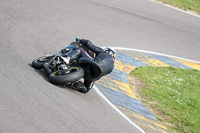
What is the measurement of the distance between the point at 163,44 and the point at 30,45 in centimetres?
699

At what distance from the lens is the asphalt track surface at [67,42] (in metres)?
6.07

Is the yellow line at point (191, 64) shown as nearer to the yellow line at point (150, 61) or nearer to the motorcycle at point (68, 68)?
the yellow line at point (150, 61)

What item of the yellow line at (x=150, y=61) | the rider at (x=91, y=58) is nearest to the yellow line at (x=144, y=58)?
the yellow line at (x=150, y=61)

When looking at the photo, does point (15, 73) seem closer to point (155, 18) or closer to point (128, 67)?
point (128, 67)

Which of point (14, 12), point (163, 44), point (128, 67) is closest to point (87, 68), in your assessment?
point (128, 67)

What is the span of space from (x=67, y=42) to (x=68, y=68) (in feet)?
12.6

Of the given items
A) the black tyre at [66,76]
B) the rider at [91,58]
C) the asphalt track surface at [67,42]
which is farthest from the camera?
the rider at [91,58]

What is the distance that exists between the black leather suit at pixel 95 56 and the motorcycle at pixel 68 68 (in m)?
0.09

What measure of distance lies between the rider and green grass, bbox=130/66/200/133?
2131 millimetres

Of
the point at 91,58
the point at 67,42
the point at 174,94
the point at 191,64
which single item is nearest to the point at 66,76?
the point at 91,58

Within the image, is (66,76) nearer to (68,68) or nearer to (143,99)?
(68,68)

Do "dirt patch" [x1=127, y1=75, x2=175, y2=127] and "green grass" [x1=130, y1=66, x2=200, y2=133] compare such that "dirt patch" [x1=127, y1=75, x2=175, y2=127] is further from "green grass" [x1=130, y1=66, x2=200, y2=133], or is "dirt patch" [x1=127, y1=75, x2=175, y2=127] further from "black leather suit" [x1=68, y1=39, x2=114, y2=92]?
"black leather suit" [x1=68, y1=39, x2=114, y2=92]

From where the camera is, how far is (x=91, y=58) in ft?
25.4

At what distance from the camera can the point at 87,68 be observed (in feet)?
25.3
